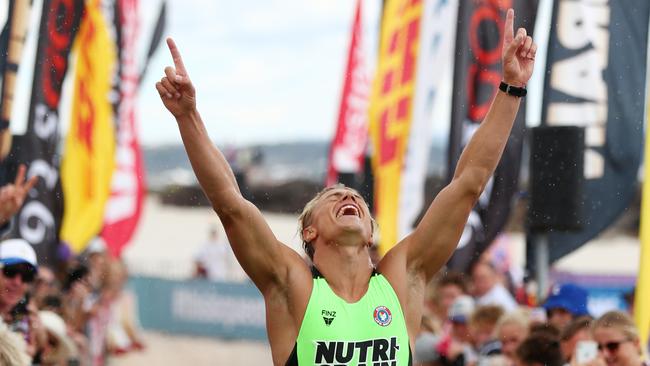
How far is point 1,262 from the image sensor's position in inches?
251

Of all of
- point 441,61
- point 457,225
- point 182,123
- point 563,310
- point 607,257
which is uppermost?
point 441,61

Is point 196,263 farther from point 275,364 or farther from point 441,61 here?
point 275,364

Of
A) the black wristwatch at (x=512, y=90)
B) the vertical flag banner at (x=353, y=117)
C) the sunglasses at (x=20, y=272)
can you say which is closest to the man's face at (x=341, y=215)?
the black wristwatch at (x=512, y=90)

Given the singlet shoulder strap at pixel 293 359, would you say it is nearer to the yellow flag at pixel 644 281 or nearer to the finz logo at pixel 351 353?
the finz logo at pixel 351 353

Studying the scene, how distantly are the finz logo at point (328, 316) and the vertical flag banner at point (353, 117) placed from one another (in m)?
10.7

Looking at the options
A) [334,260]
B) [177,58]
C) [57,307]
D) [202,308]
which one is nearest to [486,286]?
[57,307]

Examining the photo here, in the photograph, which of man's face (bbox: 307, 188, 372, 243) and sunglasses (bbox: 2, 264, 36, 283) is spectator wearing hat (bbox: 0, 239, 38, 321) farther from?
man's face (bbox: 307, 188, 372, 243)

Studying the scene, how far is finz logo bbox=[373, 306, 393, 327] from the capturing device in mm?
4297

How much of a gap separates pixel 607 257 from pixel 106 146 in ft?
104

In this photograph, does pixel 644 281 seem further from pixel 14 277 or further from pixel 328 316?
pixel 328 316

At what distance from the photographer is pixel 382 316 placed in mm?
4316

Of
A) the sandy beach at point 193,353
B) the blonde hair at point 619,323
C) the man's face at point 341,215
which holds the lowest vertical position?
the sandy beach at point 193,353

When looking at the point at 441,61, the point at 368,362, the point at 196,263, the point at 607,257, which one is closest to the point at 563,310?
the point at 368,362

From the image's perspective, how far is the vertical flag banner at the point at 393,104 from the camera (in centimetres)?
1116
